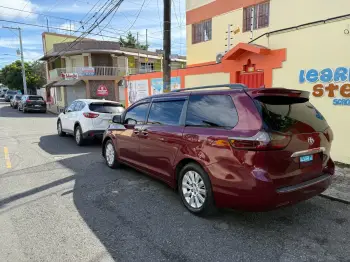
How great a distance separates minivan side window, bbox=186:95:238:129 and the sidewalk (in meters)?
2.53

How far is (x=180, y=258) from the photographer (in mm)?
2902

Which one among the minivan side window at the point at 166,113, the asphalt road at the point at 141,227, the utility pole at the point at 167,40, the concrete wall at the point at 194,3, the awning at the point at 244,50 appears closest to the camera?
the asphalt road at the point at 141,227

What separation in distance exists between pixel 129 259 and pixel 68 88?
28.9m

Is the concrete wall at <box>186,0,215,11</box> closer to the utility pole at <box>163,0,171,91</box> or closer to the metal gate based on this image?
the utility pole at <box>163,0,171,91</box>

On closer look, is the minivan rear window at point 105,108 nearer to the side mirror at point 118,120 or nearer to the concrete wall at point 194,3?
the side mirror at point 118,120

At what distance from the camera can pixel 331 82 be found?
253 inches

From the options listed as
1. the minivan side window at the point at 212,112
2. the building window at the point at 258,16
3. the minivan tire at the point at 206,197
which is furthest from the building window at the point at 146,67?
the minivan tire at the point at 206,197

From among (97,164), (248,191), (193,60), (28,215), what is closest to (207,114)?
(248,191)

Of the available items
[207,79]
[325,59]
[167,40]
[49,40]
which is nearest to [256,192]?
[325,59]

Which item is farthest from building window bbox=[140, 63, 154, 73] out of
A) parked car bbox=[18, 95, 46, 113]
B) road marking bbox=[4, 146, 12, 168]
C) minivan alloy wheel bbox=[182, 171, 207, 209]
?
minivan alloy wheel bbox=[182, 171, 207, 209]

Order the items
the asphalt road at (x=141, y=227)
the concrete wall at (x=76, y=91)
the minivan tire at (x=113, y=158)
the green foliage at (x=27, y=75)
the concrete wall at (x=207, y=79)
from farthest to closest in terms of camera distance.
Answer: the green foliage at (x=27, y=75) < the concrete wall at (x=76, y=91) < the concrete wall at (x=207, y=79) < the minivan tire at (x=113, y=158) < the asphalt road at (x=141, y=227)

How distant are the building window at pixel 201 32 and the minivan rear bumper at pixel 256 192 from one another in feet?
32.7

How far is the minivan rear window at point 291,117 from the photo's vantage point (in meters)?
3.18

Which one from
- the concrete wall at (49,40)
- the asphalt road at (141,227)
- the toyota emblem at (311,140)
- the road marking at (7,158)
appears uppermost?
the concrete wall at (49,40)
